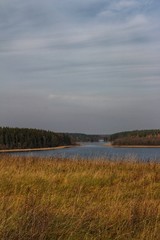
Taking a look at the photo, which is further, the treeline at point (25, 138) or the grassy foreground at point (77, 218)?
the treeline at point (25, 138)

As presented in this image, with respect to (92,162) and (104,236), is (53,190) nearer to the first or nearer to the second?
(104,236)

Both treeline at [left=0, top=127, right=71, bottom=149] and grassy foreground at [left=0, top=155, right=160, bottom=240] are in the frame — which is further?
treeline at [left=0, top=127, right=71, bottom=149]

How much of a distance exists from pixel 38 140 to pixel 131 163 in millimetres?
95037

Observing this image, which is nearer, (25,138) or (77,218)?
(77,218)

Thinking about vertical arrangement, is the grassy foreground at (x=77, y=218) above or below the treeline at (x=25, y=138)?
below

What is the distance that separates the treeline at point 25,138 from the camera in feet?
337

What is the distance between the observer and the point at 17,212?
543 cm

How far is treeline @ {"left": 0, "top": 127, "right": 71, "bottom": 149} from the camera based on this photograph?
10269cm

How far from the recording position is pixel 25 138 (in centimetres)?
10688

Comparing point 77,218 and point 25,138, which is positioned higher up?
point 25,138

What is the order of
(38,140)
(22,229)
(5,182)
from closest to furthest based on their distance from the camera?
1. (22,229)
2. (5,182)
3. (38,140)

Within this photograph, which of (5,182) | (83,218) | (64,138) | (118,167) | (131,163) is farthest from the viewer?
(64,138)

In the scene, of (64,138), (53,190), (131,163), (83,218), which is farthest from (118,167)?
(64,138)

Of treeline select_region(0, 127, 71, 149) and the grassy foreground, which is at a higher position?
treeline select_region(0, 127, 71, 149)
